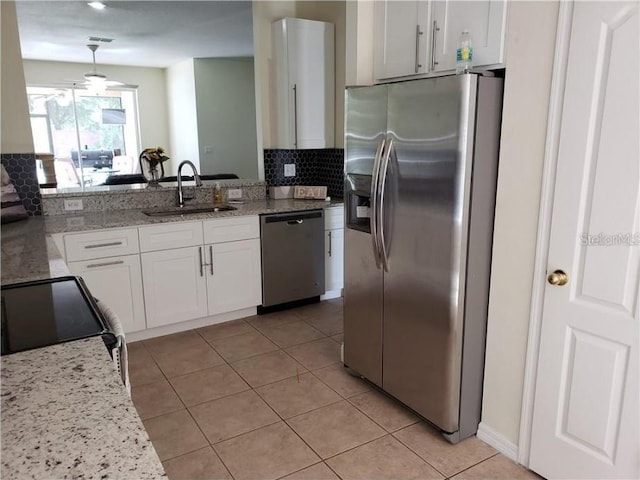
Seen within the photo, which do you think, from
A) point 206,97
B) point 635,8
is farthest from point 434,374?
point 206,97

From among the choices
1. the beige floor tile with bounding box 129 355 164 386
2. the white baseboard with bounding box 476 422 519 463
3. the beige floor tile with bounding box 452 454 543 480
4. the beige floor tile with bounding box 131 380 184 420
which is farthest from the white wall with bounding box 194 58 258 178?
the beige floor tile with bounding box 452 454 543 480

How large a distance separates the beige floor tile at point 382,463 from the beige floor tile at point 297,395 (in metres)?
0.43

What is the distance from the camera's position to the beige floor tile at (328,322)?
11.8 feet

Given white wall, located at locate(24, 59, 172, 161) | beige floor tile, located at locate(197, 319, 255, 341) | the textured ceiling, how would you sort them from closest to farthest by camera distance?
beige floor tile, located at locate(197, 319, 255, 341), the textured ceiling, white wall, located at locate(24, 59, 172, 161)

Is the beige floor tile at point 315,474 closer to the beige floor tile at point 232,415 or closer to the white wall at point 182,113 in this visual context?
the beige floor tile at point 232,415

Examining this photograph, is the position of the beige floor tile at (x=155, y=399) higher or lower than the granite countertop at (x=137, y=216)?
lower

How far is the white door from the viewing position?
1604 mm

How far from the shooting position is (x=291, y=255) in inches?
151

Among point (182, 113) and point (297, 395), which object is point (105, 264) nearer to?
point (297, 395)

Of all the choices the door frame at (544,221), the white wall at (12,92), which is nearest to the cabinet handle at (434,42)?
the door frame at (544,221)

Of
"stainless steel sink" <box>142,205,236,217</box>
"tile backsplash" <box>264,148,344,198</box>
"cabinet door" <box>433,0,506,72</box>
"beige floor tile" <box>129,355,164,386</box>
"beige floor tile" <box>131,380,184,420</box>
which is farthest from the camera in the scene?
"tile backsplash" <box>264,148,344,198</box>

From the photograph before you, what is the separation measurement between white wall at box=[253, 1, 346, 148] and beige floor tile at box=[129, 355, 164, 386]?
2.16 metres

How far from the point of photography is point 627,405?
1684 millimetres

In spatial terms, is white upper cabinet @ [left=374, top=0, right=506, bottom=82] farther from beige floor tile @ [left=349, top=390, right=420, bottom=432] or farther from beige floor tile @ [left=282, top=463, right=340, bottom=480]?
beige floor tile @ [left=282, top=463, right=340, bottom=480]
